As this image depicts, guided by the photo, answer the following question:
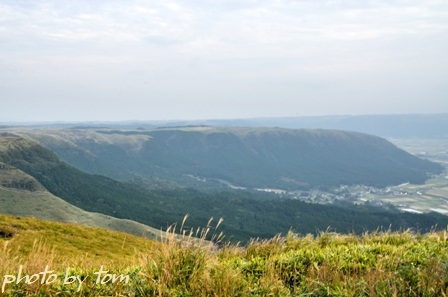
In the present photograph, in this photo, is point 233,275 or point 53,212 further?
point 53,212

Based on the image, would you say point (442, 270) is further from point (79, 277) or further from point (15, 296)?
point (15, 296)

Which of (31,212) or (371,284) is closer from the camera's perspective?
(371,284)

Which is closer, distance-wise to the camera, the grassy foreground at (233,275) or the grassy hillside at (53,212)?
the grassy foreground at (233,275)

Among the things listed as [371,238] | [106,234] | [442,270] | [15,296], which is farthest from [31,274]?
[106,234]

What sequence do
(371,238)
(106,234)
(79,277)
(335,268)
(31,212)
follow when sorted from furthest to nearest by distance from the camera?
1. (31,212)
2. (106,234)
3. (371,238)
4. (335,268)
5. (79,277)

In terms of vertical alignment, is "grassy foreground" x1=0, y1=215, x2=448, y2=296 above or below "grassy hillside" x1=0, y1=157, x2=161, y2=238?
above

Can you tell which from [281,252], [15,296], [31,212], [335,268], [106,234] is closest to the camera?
[15,296]

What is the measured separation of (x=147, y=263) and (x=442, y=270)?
6916 mm

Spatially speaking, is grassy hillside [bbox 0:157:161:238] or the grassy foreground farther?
grassy hillside [bbox 0:157:161:238]

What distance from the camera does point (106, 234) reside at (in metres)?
54.7

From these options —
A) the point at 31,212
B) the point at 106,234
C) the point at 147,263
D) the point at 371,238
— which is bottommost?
the point at 31,212

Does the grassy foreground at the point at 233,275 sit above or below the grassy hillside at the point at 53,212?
above

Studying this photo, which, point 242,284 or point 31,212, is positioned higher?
point 242,284

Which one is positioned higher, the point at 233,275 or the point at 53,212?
the point at 233,275
